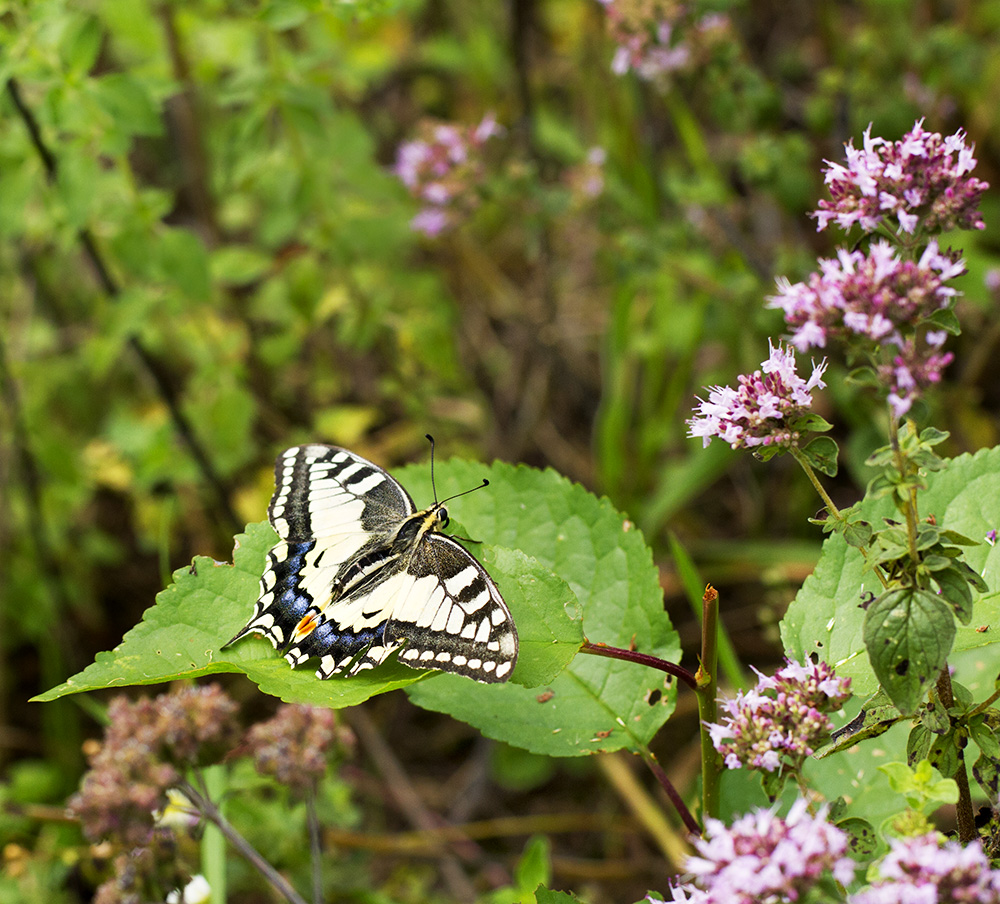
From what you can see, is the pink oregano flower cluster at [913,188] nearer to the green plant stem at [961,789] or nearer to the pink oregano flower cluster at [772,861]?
the green plant stem at [961,789]

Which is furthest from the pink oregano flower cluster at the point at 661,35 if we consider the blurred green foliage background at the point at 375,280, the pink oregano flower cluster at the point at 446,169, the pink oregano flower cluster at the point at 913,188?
the pink oregano flower cluster at the point at 913,188

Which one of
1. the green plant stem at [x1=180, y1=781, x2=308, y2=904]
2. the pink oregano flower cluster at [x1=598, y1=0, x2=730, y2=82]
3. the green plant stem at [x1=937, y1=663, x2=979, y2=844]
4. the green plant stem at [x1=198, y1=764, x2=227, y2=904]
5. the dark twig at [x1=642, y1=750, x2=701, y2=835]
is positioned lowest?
the green plant stem at [x1=198, y1=764, x2=227, y2=904]

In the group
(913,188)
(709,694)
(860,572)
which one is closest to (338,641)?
(709,694)

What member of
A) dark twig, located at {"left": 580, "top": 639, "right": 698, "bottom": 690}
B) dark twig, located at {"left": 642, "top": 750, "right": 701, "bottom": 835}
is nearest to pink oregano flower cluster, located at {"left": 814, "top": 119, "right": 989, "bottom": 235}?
dark twig, located at {"left": 580, "top": 639, "right": 698, "bottom": 690}

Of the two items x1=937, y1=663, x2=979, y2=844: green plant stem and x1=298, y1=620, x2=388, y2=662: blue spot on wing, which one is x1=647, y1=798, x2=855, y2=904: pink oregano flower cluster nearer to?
x1=937, y1=663, x2=979, y2=844: green plant stem

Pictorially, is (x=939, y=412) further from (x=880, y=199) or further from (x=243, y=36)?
(x=243, y=36)

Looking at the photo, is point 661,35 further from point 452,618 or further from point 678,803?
point 678,803
